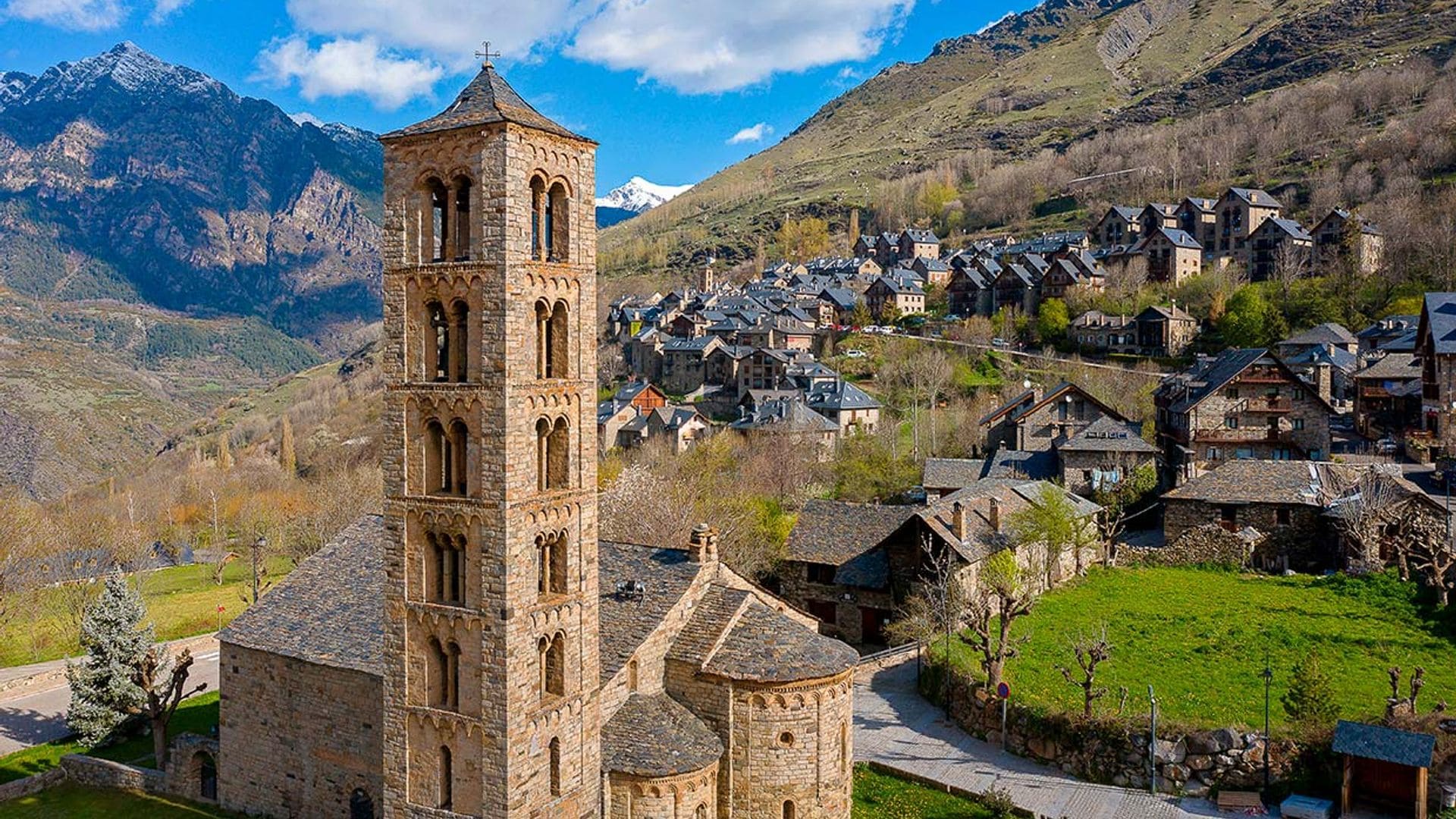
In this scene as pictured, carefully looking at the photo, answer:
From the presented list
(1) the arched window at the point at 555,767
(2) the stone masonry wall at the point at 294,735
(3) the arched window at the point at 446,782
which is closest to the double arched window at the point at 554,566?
(1) the arched window at the point at 555,767

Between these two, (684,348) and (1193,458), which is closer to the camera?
(1193,458)

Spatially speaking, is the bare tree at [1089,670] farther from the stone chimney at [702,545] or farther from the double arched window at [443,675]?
the double arched window at [443,675]

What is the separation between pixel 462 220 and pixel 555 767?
1254cm

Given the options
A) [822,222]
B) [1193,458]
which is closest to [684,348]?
[1193,458]

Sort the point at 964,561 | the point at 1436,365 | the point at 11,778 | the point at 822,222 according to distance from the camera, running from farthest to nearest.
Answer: the point at 822,222 < the point at 1436,365 < the point at 964,561 < the point at 11,778

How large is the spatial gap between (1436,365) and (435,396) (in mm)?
60384

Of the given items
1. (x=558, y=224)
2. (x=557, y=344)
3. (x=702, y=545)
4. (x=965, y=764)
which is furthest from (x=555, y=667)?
(x=965, y=764)

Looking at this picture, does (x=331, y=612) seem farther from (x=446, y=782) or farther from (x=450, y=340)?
(x=450, y=340)

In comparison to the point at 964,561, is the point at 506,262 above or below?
above

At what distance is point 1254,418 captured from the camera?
60.2 m

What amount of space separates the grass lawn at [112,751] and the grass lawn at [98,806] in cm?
199

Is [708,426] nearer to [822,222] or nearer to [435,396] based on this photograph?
[435,396]

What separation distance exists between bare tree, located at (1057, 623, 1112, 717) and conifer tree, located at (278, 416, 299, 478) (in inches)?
3693

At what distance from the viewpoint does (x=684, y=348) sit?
339 ft
